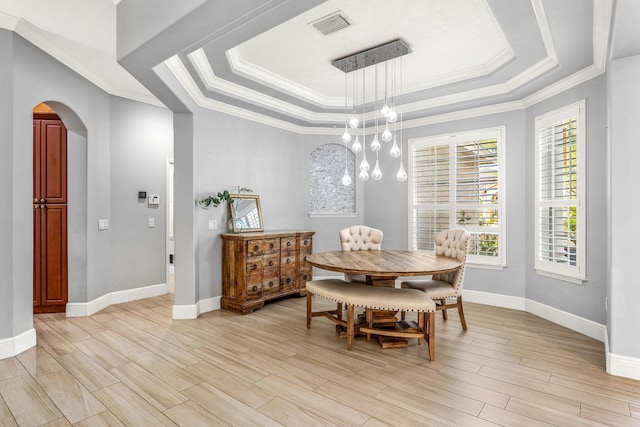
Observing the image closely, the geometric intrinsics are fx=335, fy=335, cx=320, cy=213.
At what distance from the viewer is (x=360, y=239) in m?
4.30

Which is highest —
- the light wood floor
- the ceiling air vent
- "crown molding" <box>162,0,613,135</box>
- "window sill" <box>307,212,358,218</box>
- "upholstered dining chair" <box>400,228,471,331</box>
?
the ceiling air vent

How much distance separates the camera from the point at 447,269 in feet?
9.48

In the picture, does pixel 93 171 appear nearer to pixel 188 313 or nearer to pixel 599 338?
pixel 188 313

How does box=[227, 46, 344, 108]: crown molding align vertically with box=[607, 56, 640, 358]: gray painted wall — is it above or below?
above

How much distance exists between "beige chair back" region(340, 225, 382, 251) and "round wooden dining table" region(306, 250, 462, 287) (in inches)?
14.6

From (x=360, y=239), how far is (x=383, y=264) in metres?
1.20

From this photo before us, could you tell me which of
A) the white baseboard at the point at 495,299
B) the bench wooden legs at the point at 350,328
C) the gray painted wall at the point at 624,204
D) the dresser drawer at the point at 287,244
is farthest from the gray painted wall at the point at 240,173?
the gray painted wall at the point at 624,204

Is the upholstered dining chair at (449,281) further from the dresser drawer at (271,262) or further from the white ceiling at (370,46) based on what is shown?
the white ceiling at (370,46)

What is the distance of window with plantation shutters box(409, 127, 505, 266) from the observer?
4.48 metres

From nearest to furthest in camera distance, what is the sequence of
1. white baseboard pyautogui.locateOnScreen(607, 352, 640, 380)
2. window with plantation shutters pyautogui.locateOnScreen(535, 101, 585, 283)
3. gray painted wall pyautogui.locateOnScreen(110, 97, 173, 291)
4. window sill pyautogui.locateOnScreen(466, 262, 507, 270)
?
white baseboard pyautogui.locateOnScreen(607, 352, 640, 380)
window with plantation shutters pyautogui.locateOnScreen(535, 101, 585, 283)
window sill pyautogui.locateOnScreen(466, 262, 507, 270)
gray painted wall pyautogui.locateOnScreen(110, 97, 173, 291)

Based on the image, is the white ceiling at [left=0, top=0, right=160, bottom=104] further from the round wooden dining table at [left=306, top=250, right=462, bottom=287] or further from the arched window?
the arched window

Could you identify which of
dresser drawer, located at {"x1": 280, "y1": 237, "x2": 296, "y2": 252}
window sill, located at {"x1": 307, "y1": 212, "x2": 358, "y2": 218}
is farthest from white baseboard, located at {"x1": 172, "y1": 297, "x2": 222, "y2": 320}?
window sill, located at {"x1": 307, "y1": 212, "x2": 358, "y2": 218}

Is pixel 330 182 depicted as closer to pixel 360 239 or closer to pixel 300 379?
pixel 360 239

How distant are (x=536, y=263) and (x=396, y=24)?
10.4ft
